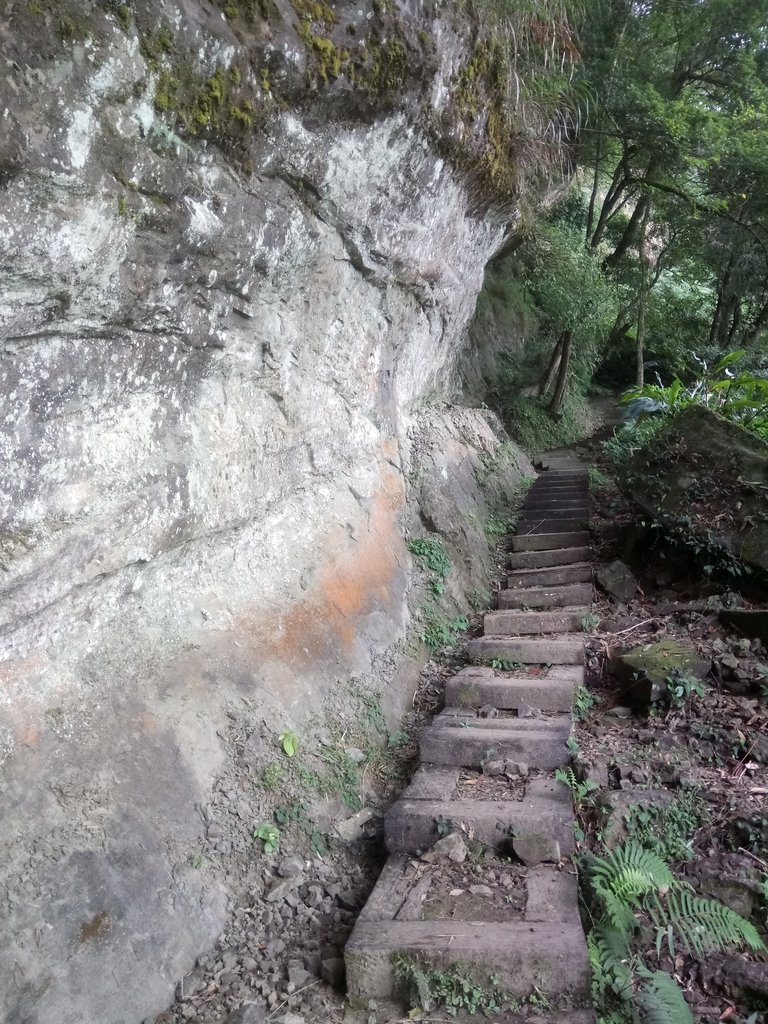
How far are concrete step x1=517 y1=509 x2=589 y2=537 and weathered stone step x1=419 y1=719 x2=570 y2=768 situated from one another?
3.56 meters

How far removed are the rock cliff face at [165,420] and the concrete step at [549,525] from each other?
3.11 meters

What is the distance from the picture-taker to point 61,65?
2514 mm

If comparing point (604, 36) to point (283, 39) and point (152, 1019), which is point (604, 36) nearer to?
point (283, 39)

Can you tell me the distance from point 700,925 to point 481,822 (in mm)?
1059

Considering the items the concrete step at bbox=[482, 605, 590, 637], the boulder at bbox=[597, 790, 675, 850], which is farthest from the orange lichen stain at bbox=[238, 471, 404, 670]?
the boulder at bbox=[597, 790, 675, 850]

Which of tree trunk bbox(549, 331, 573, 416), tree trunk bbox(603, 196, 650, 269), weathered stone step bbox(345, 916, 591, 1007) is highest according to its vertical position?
tree trunk bbox(603, 196, 650, 269)

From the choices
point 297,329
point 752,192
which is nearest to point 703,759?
point 297,329

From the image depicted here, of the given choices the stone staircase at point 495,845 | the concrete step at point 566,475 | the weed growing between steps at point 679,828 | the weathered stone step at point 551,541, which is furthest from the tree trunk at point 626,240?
the stone staircase at point 495,845

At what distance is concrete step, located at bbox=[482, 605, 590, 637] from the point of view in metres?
5.84

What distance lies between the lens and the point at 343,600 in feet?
16.1

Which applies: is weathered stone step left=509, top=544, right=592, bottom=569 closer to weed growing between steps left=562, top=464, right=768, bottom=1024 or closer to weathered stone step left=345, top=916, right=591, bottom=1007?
weed growing between steps left=562, top=464, right=768, bottom=1024

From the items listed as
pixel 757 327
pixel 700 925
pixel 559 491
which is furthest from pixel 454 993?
pixel 757 327

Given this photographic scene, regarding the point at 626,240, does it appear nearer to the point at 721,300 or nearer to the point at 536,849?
the point at 721,300

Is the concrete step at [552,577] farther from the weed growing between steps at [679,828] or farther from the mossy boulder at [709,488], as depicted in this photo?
the weed growing between steps at [679,828]
